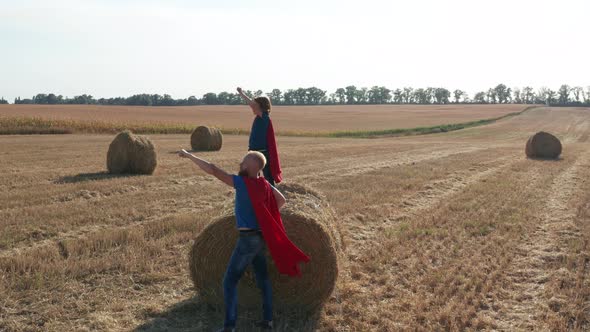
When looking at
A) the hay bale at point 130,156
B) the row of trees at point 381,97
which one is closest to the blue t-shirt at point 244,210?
the hay bale at point 130,156

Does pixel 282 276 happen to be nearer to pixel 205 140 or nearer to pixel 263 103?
pixel 263 103

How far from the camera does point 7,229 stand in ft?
27.7

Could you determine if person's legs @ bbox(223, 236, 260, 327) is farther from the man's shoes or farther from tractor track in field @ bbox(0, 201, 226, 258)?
tractor track in field @ bbox(0, 201, 226, 258)

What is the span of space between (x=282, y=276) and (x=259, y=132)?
6.04ft

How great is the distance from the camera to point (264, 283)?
5.27 metres

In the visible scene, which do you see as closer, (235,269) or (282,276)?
(235,269)

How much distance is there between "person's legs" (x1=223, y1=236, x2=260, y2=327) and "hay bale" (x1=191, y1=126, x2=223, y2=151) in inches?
739

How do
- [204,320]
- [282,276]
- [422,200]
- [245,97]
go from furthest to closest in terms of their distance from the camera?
1. [422,200]
2. [245,97]
3. [282,276]
4. [204,320]

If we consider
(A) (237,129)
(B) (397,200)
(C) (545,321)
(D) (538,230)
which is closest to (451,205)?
(B) (397,200)

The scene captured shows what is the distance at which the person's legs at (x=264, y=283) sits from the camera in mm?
5215

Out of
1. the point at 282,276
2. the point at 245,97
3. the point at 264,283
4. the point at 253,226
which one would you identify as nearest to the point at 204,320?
the point at 264,283

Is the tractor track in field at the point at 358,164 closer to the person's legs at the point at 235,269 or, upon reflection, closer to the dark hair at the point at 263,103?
the dark hair at the point at 263,103

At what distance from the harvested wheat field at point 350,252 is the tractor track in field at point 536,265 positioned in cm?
2

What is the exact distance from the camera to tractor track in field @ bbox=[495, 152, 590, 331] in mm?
5531
